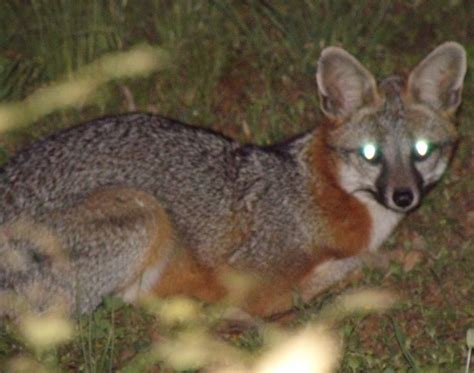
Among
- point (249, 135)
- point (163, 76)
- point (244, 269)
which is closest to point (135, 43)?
point (163, 76)

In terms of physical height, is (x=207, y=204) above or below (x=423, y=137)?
below

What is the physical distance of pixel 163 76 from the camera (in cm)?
898

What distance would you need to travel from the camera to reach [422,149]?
6.57 meters

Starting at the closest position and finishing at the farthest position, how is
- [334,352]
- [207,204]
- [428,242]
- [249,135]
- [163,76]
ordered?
[334,352]
[207,204]
[428,242]
[249,135]
[163,76]

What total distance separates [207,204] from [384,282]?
124 cm

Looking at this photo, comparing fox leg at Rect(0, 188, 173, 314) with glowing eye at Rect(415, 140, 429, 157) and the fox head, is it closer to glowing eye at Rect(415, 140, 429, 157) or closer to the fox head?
the fox head

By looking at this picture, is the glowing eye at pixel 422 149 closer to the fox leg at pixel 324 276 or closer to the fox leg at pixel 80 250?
the fox leg at pixel 324 276

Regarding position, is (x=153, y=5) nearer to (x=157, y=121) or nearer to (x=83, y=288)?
(x=157, y=121)

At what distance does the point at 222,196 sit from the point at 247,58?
2.54 m

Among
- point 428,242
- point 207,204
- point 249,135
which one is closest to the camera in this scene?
point 207,204

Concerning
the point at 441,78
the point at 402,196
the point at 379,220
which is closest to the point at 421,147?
the point at 402,196

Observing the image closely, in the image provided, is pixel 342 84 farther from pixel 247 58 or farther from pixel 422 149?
pixel 247 58

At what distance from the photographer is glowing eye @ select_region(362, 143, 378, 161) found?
21.5ft

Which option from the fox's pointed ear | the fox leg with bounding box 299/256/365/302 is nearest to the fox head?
the fox's pointed ear
